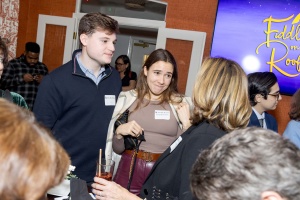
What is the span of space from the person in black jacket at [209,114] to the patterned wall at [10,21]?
4352mm

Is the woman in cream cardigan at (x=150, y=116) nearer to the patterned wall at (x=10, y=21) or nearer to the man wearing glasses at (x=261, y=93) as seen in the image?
the man wearing glasses at (x=261, y=93)

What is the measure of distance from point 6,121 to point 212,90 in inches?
33.6

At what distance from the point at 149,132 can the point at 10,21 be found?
4.11m

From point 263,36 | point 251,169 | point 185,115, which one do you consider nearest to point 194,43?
point 263,36

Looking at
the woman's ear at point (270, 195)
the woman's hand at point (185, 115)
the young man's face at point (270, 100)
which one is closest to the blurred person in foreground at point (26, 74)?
the woman's hand at point (185, 115)

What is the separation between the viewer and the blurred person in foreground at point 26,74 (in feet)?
12.9

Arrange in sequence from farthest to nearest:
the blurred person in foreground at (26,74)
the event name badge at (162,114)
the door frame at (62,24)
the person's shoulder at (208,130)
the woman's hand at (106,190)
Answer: the door frame at (62,24), the blurred person in foreground at (26,74), the event name badge at (162,114), the woman's hand at (106,190), the person's shoulder at (208,130)

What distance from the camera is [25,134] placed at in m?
0.60

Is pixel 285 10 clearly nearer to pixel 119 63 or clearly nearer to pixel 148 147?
pixel 119 63

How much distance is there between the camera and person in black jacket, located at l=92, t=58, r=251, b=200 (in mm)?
1240

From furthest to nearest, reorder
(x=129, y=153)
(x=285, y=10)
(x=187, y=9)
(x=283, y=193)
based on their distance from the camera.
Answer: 1. (x=187, y=9)
2. (x=285, y=10)
3. (x=129, y=153)
4. (x=283, y=193)

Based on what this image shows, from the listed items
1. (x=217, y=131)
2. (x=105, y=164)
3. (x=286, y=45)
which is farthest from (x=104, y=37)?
(x=286, y=45)

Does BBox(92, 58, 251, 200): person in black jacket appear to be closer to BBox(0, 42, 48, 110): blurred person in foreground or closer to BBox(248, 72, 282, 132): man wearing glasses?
BBox(248, 72, 282, 132): man wearing glasses

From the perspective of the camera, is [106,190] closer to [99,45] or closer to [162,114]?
[162,114]
